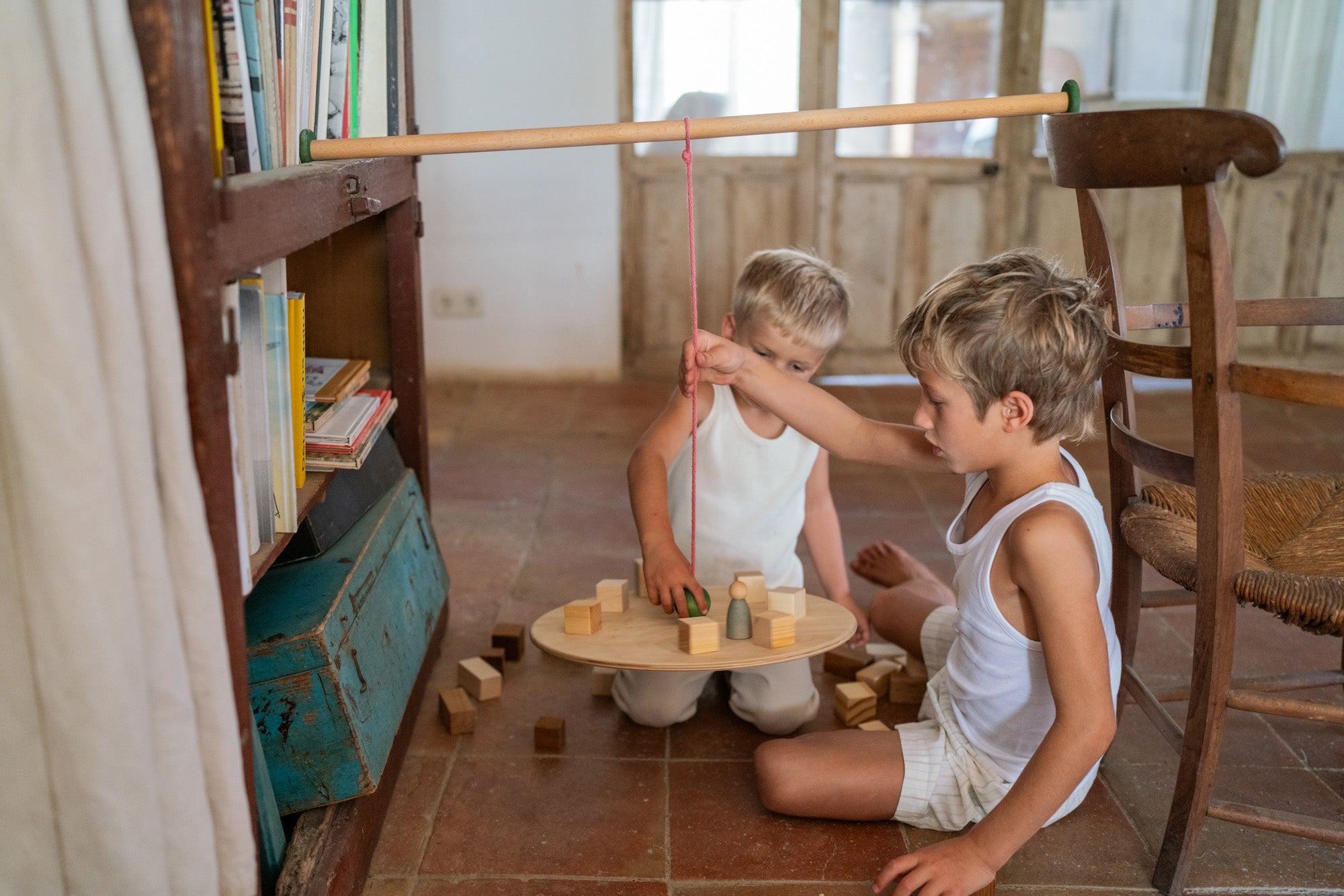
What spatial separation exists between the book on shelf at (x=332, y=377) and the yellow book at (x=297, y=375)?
8.6 inches

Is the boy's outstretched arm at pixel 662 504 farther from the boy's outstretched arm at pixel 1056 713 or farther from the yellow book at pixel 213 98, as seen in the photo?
the yellow book at pixel 213 98

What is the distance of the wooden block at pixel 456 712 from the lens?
1996 millimetres

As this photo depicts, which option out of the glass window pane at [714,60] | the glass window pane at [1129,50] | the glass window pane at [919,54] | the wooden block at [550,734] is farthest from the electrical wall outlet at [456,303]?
the wooden block at [550,734]

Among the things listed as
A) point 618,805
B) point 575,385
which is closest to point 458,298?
point 575,385

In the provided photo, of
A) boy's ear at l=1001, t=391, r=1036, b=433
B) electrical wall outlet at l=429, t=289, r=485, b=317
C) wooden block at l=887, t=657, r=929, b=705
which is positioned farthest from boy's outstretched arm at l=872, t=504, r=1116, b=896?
electrical wall outlet at l=429, t=289, r=485, b=317

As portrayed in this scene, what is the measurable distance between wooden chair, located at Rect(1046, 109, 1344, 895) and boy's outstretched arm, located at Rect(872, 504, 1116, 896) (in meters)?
0.15

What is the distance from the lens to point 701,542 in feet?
6.86

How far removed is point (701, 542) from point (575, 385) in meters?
2.87

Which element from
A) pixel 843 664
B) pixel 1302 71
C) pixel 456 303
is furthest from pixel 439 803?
pixel 1302 71

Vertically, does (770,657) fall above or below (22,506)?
below

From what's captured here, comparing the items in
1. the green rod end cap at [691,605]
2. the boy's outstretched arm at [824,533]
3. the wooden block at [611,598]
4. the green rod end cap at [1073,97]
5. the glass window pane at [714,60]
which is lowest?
the boy's outstretched arm at [824,533]

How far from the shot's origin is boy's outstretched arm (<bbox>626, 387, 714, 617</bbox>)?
1.69 metres

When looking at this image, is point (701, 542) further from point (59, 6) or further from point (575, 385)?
point (575, 385)

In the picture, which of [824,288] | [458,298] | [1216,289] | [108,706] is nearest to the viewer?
[108,706]
